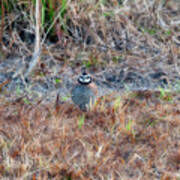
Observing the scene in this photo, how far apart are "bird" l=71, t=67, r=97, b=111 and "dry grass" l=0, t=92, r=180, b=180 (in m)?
0.07

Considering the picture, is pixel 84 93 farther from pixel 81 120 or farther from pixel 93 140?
pixel 93 140

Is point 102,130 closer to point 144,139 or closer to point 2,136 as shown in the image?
point 144,139

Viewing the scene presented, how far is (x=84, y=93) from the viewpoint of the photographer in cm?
353

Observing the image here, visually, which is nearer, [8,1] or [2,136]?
[2,136]

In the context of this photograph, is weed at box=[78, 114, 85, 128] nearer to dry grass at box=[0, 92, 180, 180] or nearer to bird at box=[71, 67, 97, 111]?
dry grass at box=[0, 92, 180, 180]

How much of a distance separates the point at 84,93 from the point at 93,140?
1.77ft

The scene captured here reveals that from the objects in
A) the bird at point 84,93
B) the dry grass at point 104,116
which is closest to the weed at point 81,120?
the dry grass at point 104,116

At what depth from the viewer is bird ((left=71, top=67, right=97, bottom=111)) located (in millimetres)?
3521

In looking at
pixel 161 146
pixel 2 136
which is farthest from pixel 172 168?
pixel 2 136

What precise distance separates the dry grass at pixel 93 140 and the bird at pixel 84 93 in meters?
0.07

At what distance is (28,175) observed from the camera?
2789 millimetres

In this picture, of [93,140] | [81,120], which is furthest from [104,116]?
[93,140]

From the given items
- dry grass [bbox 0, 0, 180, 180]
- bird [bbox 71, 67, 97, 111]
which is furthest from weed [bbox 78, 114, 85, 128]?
bird [bbox 71, 67, 97, 111]

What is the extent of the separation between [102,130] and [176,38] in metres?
1.88
